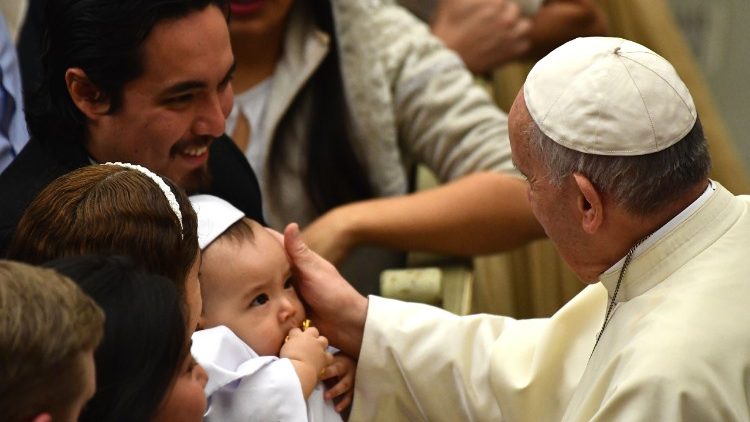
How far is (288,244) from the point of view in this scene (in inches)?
90.3

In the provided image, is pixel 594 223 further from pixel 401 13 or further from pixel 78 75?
pixel 401 13

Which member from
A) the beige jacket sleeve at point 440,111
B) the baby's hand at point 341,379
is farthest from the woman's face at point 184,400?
the beige jacket sleeve at point 440,111

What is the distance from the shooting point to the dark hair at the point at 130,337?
1.56m

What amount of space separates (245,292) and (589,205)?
21.7 inches

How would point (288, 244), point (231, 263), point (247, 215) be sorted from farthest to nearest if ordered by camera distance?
point (247, 215) → point (288, 244) → point (231, 263)

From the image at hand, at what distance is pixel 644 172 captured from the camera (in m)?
1.97

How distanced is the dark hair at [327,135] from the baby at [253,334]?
96 cm

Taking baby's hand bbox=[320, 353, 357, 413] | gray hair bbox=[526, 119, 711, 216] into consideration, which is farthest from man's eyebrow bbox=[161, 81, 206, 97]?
gray hair bbox=[526, 119, 711, 216]

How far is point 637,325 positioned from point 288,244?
61 centimetres

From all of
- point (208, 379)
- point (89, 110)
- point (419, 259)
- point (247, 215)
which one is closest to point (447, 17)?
point (419, 259)

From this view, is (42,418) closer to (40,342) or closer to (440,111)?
(40,342)

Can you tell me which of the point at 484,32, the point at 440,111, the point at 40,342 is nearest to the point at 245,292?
the point at 40,342

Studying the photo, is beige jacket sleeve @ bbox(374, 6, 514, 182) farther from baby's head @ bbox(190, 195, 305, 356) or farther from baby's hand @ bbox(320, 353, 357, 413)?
baby's head @ bbox(190, 195, 305, 356)

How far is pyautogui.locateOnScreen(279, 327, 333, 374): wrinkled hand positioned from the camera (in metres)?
2.16
